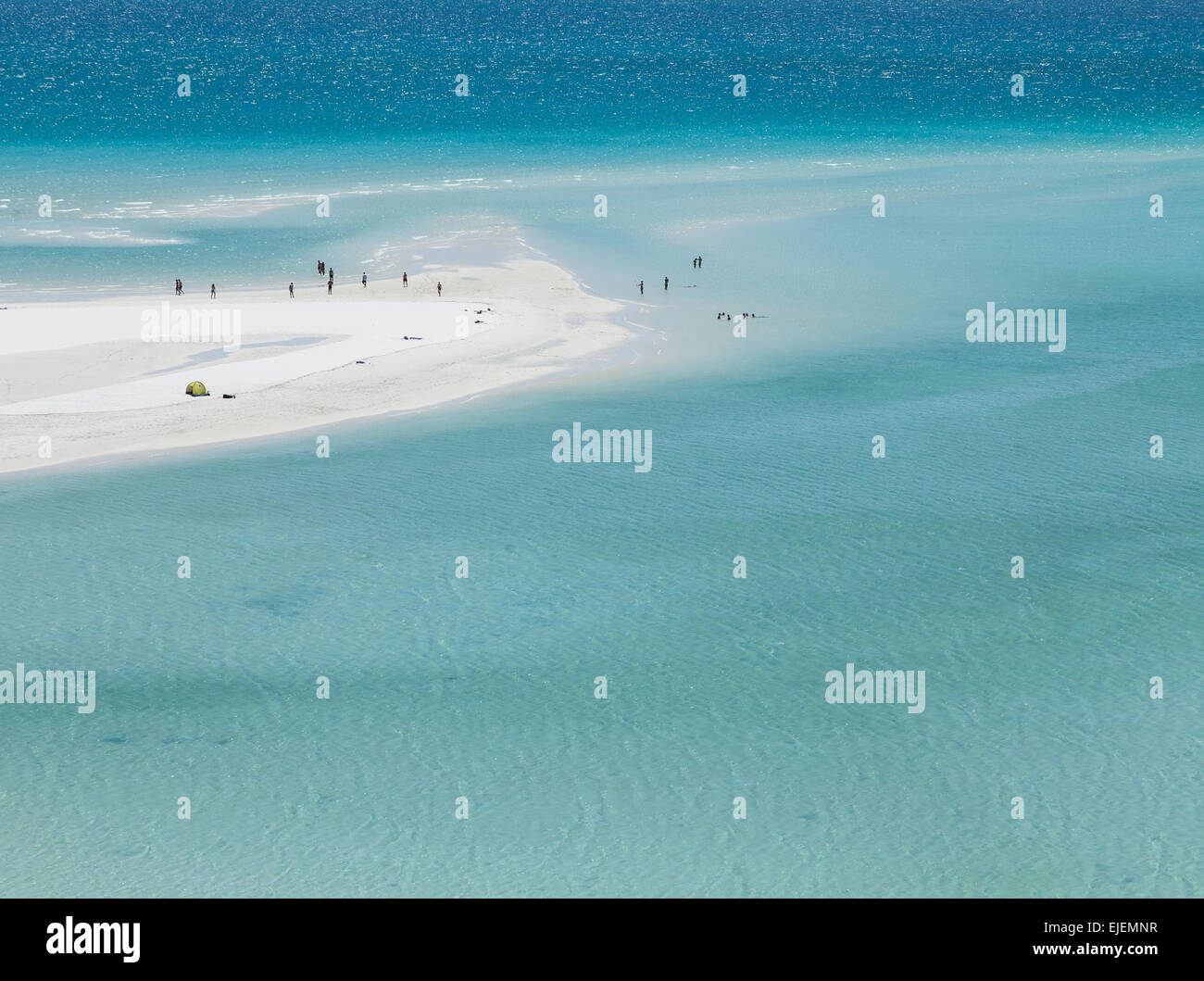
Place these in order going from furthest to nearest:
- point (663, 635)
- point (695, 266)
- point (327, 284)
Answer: point (695, 266), point (327, 284), point (663, 635)

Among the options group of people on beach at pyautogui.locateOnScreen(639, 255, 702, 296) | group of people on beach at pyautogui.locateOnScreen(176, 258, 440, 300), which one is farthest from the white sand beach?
group of people on beach at pyautogui.locateOnScreen(639, 255, 702, 296)

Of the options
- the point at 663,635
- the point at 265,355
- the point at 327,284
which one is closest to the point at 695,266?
the point at 327,284

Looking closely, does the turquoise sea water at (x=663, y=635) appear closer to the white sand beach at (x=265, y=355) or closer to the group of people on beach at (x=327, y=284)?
the white sand beach at (x=265, y=355)

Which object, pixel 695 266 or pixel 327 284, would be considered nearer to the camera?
pixel 327 284

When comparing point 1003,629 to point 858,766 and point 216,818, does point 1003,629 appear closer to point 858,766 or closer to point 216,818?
point 858,766

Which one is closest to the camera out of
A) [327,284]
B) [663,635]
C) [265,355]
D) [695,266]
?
[663,635]

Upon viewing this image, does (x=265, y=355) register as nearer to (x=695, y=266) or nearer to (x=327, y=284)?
(x=327, y=284)

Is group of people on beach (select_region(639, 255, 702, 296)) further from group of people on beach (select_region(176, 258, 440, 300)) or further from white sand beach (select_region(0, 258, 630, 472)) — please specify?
white sand beach (select_region(0, 258, 630, 472))

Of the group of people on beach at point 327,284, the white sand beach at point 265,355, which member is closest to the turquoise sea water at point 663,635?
the white sand beach at point 265,355
